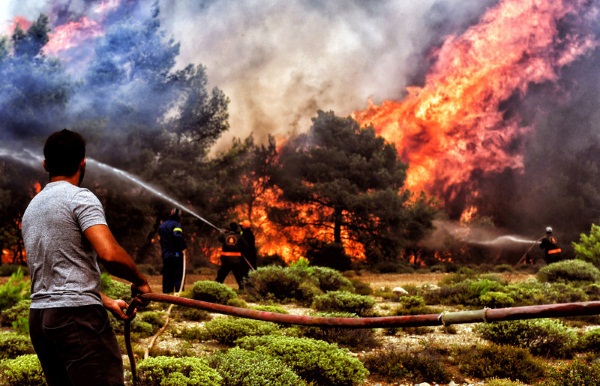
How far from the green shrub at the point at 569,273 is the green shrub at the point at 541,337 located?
7.53 m

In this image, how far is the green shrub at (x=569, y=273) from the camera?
48.4ft

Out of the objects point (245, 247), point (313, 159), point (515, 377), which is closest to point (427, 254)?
point (313, 159)

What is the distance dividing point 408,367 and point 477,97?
34498 mm

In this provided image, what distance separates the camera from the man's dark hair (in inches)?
101

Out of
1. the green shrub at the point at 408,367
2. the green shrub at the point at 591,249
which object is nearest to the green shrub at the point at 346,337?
the green shrub at the point at 408,367

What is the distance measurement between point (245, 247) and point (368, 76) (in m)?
30.2

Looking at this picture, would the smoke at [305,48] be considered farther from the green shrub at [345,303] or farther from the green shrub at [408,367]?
the green shrub at [408,367]

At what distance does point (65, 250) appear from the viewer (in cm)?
242

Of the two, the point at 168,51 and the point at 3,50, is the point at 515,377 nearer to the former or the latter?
the point at 3,50

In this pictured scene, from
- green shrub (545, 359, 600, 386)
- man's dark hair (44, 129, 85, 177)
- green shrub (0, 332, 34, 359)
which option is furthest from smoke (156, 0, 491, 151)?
man's dark hair (44, 129, 85, 177)

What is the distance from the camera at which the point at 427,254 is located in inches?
1412

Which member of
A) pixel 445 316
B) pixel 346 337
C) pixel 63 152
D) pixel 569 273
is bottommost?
pixel 346 337

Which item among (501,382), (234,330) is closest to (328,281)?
(234,330)

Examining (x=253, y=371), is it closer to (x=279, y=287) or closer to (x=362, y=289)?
(x=279, y=287)
